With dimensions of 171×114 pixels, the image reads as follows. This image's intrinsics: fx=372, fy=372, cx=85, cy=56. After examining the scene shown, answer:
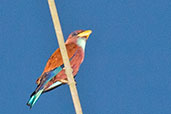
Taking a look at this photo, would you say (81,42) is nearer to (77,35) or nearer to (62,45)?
(77,35)

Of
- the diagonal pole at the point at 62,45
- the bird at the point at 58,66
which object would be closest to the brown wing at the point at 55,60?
the bird at the point at 58,66

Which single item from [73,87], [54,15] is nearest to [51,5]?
[54,15]

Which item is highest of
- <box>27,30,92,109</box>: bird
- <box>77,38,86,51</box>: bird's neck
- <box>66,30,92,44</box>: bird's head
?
<box>66,30,92,44</box>: bird's head

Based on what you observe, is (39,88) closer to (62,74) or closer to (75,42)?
(62,74)

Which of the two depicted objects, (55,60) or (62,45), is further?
(55,60)

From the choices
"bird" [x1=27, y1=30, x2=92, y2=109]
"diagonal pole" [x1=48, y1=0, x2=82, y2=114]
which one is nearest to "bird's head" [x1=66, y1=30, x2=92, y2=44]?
"bird" [x1=27, y1=30, x2=92, y2=109]

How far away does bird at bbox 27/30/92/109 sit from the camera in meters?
1.03

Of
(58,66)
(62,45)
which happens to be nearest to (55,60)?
(58,66)

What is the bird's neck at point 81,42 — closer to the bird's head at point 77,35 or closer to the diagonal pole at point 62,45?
the bird's head at point 77,35

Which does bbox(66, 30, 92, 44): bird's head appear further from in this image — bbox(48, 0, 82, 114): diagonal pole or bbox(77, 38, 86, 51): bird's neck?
bbox(48, 0, 82, 114): diagonal pole

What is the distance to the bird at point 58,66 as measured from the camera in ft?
3.38

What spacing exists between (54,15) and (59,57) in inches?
8.6

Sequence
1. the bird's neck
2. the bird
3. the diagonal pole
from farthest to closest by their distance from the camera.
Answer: the bird's neck < the bird < the diagonal pole

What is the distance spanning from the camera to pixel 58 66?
1073 millimetres
